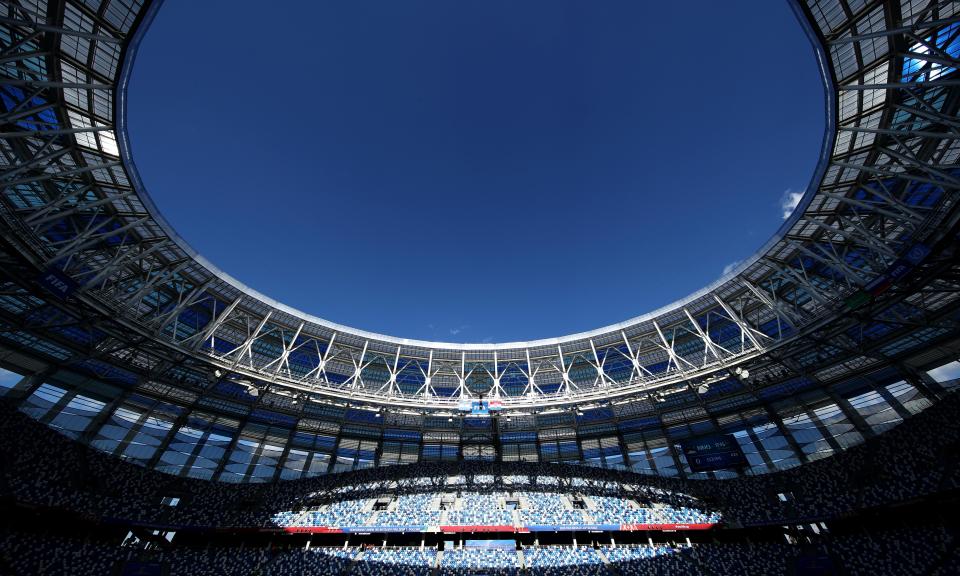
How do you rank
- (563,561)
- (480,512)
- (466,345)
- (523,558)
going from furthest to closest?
(466,345), (480,512), (523,558), (563,561)

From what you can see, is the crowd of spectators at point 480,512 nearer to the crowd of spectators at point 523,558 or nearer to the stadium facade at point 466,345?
the crowd of spectators at point 523,558

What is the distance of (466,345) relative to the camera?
34250 mm

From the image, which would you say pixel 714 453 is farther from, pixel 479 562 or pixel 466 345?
pixel 466 345

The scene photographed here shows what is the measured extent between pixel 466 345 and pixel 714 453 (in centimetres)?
2504

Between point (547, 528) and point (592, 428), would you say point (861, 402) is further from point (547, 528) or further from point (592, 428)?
point (547, 528)

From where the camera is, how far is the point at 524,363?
1478 inches

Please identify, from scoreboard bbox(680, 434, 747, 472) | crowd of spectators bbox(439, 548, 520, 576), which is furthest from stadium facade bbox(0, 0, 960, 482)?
crowd of spectators bbox(439, 548, 520, 576)

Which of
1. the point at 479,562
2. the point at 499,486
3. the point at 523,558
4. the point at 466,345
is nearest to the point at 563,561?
the point at 523,558

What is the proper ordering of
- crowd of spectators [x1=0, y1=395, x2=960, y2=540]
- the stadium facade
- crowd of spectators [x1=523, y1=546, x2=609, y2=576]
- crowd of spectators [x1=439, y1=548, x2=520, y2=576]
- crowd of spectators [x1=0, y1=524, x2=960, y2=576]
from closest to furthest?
1. the stadium facade
2. crowd of spectators [x1=0, y1=524, x2=960, y2=576]
3. crowd of spectators [x1=0, y1=395, x2=960, y2=540]
4. crowd of spectators [x1=523, y1=546, x2=609, y2=576]
5. crowd of spectators [x1=439, y1=548, x2=520, y2=576]

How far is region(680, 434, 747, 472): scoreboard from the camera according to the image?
32.8 m

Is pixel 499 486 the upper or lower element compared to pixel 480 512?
upper

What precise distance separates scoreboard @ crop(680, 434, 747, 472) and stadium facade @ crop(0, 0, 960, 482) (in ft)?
3.49

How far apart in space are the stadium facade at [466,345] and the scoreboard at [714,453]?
106 centimetres

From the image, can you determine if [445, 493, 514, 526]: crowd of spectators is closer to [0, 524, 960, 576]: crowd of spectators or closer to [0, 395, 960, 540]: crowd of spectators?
[0, 395, 960, 540]: crowd of spectators
